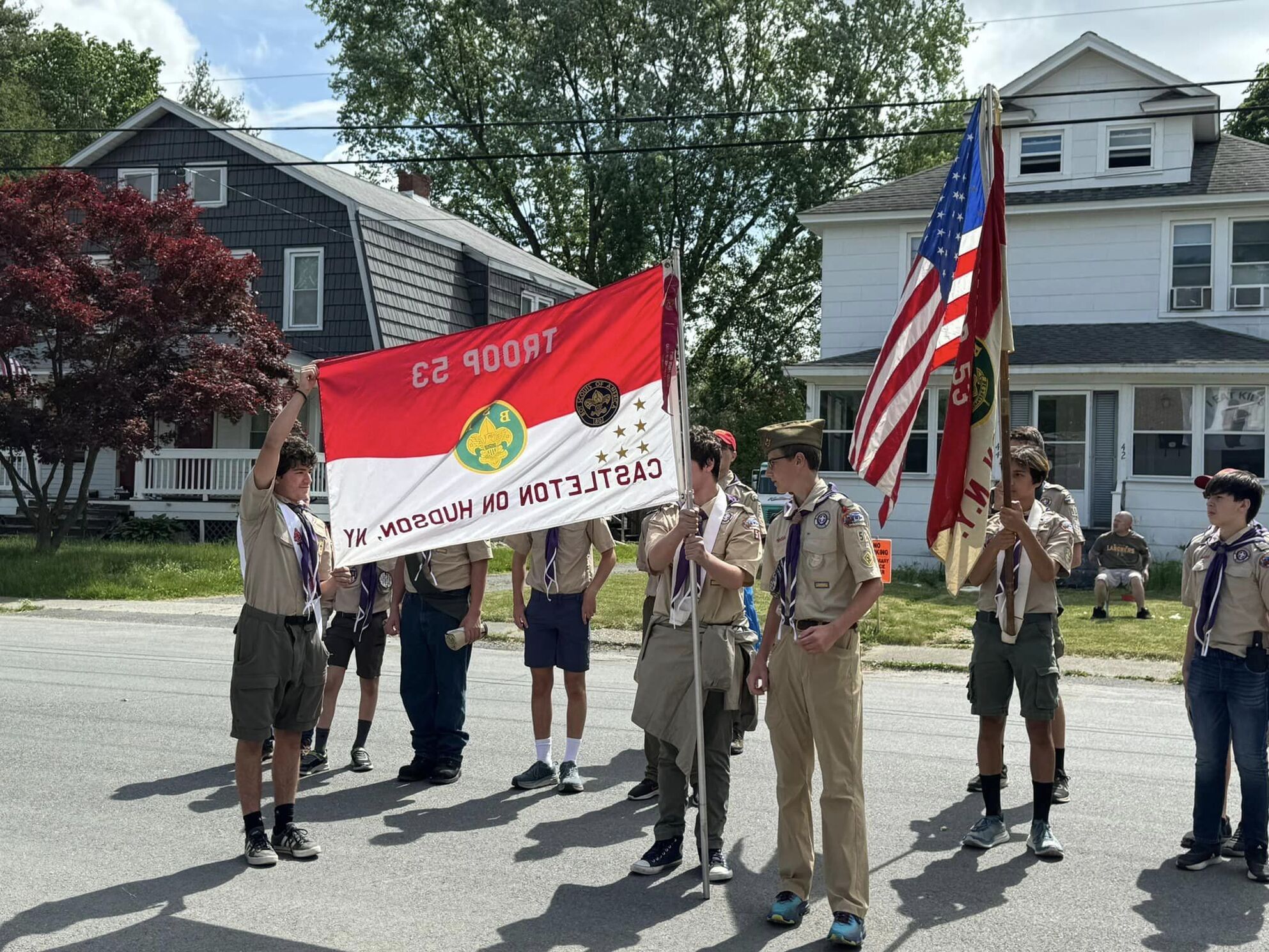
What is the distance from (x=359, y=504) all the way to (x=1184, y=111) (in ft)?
73.3

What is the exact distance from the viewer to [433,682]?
26.5 feet

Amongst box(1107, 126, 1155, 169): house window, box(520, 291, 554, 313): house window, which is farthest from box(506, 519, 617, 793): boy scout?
box(520, 291, 554, 313): house window

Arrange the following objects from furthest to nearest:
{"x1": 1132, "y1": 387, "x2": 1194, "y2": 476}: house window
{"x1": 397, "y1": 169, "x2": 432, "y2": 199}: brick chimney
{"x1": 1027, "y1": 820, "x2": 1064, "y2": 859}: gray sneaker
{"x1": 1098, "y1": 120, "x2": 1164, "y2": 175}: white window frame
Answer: {"x1": 397, "y1": 169, "x2": 432, "y2": 199}: brick chimney < {"x1": 1098, "y1": 120, "x2": 1164, "y2": 175}: white window frame < {"x1": 1132, "y1": 387, "x2": 1194, "y2": 476}: house window < {"x1": 1027, "y1": 820, "x2": 1064, "y2": 859}: gray sneaker

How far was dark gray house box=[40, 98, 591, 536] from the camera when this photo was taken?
2830 cm

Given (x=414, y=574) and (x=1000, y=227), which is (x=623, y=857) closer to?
(x=414, y=574)

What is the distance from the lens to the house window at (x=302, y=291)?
29578 millimetres

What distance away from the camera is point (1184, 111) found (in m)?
23.9

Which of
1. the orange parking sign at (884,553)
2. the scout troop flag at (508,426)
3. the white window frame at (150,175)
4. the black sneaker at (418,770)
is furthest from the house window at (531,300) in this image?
the scout troop flag at (508,426)

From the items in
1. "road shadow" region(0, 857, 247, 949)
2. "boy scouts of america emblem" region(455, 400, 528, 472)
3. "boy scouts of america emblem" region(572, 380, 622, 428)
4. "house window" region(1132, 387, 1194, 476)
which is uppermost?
"house window" region(1132, 387, 1194, 476)

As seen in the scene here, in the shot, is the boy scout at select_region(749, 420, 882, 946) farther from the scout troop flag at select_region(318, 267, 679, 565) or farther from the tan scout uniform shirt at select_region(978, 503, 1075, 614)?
the tan scout uniform shirt at select_region(978, 503, 1075, 614)

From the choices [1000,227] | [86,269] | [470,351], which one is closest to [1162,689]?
[1000,227]

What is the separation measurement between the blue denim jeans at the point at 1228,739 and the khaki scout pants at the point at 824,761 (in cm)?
202

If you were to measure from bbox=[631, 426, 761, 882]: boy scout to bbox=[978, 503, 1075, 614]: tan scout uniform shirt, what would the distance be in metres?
1.33

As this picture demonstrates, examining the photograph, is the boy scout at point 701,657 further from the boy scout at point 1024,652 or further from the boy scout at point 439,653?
the boy scout at point 439,653
